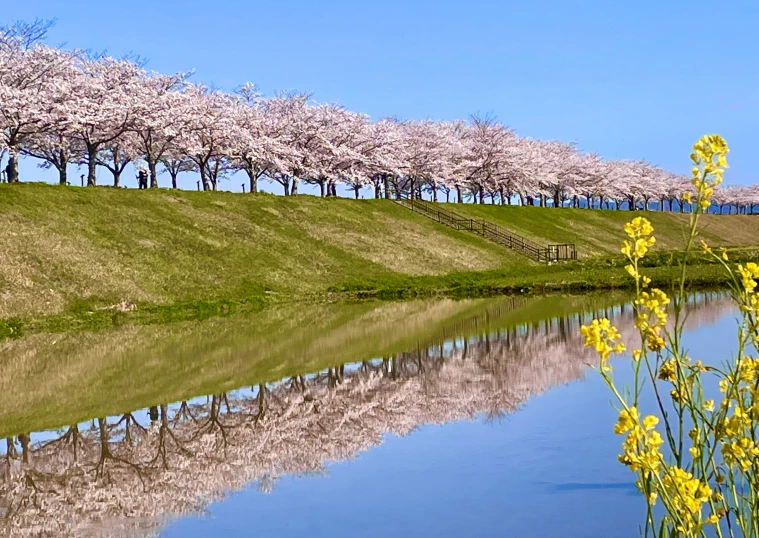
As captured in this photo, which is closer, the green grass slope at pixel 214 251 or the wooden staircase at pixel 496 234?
the green grass slope at pixel 214 251

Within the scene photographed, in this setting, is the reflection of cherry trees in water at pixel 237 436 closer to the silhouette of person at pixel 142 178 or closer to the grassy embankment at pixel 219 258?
the grassy embankment at pixel 219 258

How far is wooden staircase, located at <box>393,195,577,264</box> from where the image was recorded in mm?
62188

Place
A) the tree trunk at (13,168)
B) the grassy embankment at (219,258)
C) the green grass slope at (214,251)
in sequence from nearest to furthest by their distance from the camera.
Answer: the grassy embankment at (219,258) < the green grass slope at (214,251) < the tree trunk at (13,168)

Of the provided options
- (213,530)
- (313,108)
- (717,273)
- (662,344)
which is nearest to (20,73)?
(313,108)

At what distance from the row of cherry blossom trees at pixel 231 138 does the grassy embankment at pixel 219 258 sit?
5.62 metres

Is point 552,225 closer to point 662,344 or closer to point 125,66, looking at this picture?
point 125,66

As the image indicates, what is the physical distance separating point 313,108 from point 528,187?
115 ft

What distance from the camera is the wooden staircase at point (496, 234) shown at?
204ft

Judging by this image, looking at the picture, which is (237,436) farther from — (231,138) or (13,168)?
(231,138)

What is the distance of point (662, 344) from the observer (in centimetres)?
409

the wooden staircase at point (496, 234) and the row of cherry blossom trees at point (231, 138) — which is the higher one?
the row of cherry blossom trees at point (231, 138)

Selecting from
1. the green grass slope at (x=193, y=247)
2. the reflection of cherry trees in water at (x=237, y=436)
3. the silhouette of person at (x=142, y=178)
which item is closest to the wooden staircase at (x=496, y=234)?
the green grass slope at (x=193, y=247)

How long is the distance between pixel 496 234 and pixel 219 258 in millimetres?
28906

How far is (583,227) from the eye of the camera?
86.9 meters
